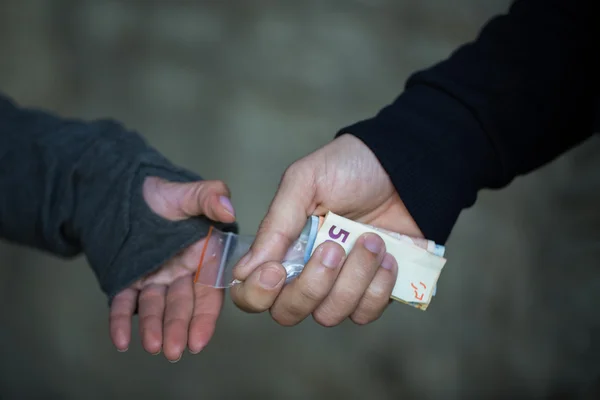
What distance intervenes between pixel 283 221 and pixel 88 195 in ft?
1.29

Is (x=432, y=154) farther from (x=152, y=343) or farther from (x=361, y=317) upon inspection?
(x=152, y=343)

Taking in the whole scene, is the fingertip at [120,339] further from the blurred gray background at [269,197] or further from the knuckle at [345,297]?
the blurred gray background at [269,197]

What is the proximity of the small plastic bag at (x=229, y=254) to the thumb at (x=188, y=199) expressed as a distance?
0.04 meters

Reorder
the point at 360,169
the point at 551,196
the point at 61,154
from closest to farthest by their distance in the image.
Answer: the point at 360,169, the point at 61,154, the point at 551,196

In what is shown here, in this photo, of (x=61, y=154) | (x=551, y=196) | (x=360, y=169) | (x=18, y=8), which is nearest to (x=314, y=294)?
(x=360, y=169)

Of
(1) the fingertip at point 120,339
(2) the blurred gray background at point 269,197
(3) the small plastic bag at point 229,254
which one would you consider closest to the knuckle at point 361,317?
(3) the small plastic bag at point 229,254

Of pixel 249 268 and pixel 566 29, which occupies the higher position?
pixel 566 29

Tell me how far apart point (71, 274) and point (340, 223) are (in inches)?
60.0

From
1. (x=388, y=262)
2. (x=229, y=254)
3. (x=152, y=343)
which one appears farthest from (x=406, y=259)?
(x=152, y=343)

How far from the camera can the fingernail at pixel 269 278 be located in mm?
763

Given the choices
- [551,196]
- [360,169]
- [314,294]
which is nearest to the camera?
[314,294]

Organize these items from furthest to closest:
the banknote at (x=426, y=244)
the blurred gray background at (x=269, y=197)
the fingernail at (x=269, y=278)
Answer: the blurred gray background at (x=269, y=197)
the banknote at (x=426, y=244)
the fingernail at (x=269, y=278)

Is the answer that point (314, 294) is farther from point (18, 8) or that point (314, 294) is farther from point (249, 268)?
point (18, 8)

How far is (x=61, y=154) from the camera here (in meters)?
1.07
